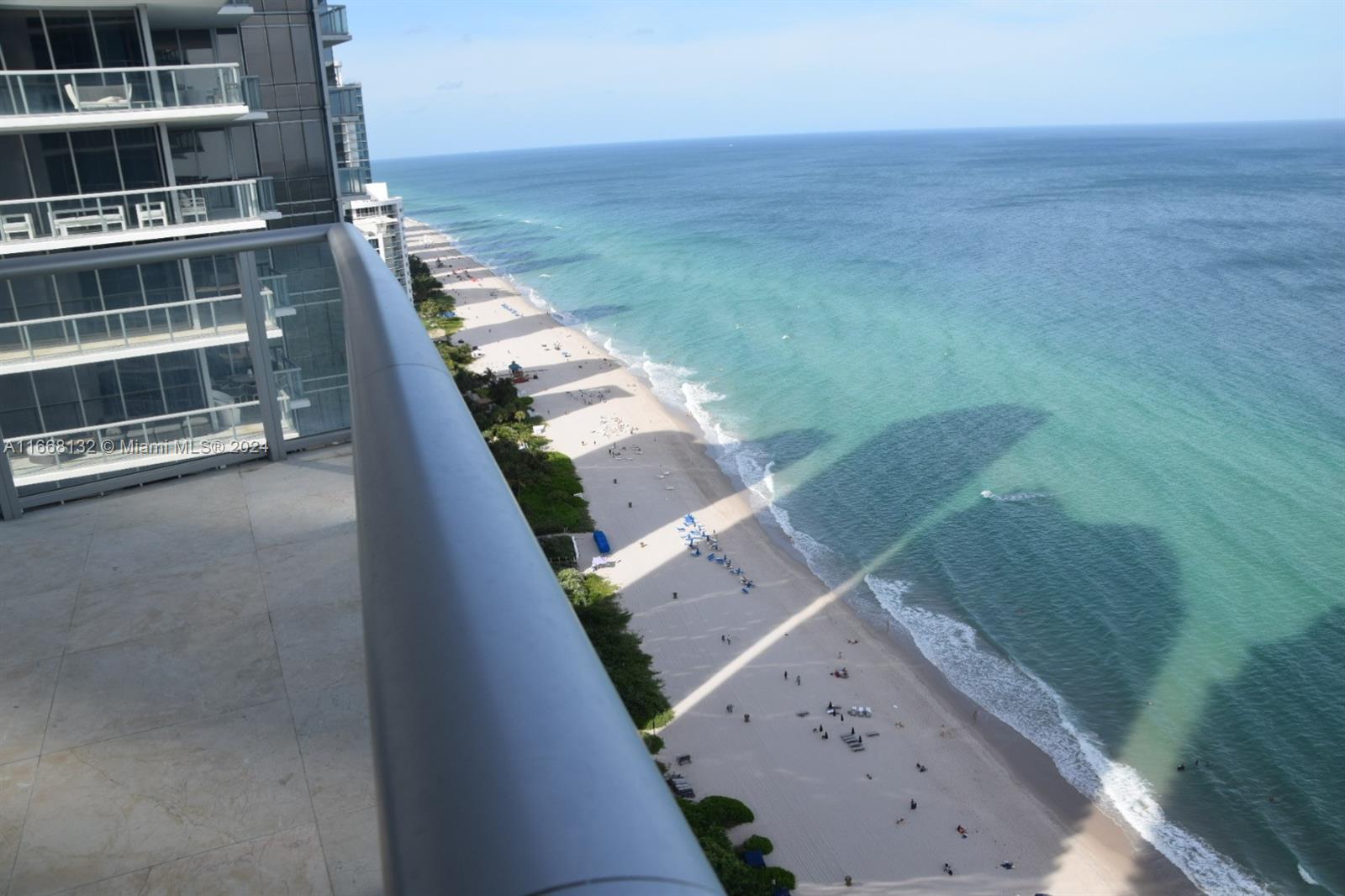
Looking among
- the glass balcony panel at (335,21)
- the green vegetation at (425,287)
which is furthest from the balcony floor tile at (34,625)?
the green vegetation at (425,287)

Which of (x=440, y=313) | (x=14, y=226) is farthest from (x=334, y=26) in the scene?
(x=440, y=313)

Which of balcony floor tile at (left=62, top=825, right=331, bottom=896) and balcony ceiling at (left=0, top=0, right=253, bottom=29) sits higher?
balcony ceiling at (left=0, top=0, right=253, bottom=29)

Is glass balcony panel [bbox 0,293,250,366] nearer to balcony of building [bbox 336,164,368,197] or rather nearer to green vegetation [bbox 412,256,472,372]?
balcony of building [bbox 336,164,368,197]

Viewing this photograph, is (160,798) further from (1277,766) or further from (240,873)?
(1277,766)

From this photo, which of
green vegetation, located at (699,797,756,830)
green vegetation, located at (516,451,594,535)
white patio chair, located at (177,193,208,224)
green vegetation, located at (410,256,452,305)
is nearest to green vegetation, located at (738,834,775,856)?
green vegetation, located at (699,797,756,830)

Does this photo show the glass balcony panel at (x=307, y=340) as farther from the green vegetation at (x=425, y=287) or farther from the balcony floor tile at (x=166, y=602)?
the green vegetation at (x=425, y=287)

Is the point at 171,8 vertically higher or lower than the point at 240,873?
higher
